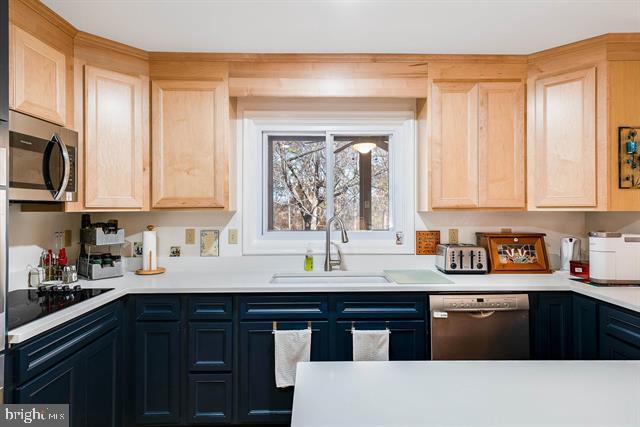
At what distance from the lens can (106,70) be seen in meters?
2.13

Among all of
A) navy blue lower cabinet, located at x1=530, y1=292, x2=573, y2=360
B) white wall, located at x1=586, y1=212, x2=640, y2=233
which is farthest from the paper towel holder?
white wall, located at x1=586, y1=212, x2=640, y2=233

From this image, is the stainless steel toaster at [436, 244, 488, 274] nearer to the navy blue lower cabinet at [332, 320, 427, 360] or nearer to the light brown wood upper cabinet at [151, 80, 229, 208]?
the navy blue lower cabinet at [332, 320, 427, 360]

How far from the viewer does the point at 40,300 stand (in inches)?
67.9

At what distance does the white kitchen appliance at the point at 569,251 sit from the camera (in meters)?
2.46

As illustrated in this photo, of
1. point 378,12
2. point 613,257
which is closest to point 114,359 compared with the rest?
point 378,12

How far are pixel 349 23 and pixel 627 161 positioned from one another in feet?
5.96

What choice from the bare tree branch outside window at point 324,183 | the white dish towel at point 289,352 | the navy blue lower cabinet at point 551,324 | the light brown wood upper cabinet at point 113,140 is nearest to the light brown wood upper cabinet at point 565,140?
the navy blue lower cabinet at point 551,324

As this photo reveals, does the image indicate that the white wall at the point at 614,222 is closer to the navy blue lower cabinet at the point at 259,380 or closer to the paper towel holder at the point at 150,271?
the navy blue lower cabinet at the point at 259,380

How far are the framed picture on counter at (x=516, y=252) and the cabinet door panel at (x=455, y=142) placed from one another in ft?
1.17

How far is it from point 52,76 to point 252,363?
190 cm

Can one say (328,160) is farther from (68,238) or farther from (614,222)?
(614,222)

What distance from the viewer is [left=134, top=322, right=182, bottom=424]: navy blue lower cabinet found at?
201 cm

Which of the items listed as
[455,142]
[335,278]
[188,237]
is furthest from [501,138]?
[188,237]

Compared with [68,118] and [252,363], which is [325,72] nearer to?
[68,118]
